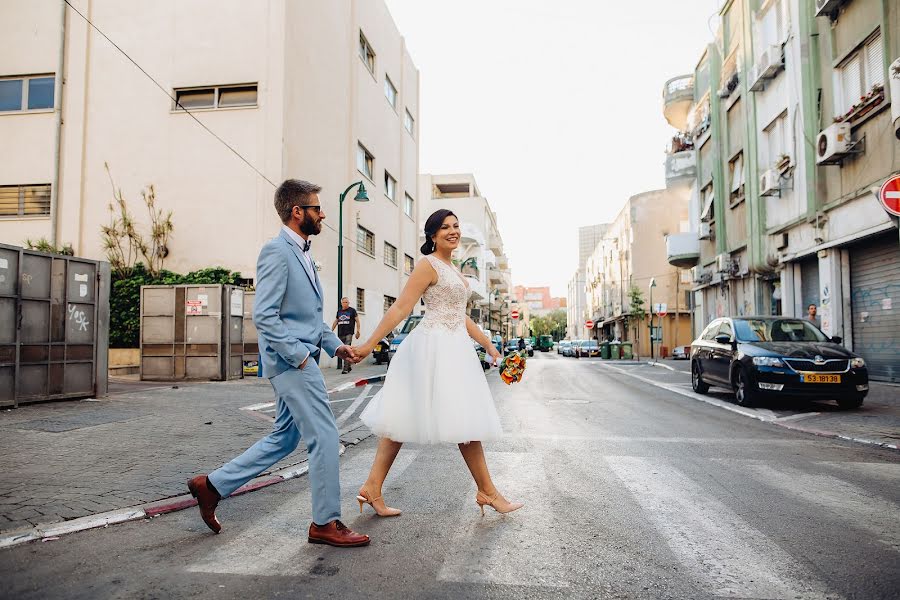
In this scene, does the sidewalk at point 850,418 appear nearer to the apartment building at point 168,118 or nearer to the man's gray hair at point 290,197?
the man's gray hair at point 290,197

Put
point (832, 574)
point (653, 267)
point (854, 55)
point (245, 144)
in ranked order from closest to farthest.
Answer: point (832, 574)
point (854, 55)
point (245, 144)
point (653, 267)

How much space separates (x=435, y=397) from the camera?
13.2 feet

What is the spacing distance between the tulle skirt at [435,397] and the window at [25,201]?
20.2m

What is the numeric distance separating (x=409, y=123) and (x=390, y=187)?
6319 mm

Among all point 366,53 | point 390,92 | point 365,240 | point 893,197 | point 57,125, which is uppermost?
point 366,53

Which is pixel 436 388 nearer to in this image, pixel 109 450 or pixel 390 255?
pixel 109 450

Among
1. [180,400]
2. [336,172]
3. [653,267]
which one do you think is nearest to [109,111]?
[336,172]

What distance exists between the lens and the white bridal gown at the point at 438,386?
397 centimetres

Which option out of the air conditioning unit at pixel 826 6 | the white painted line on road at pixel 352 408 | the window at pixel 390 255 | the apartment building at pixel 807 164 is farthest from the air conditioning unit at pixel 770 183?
the window at pixel 390 255

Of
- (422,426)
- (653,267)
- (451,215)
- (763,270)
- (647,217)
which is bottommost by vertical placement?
(422,426)

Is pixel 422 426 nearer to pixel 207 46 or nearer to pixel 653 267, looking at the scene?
pixel 207 46

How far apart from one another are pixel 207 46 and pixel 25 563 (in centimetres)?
1931

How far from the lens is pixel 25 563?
3.22m

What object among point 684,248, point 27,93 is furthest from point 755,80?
point 27,93
